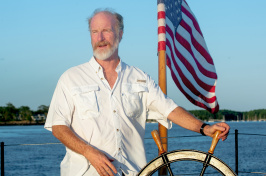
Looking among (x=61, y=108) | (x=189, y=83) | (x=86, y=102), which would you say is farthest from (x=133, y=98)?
(x=189, y=83)

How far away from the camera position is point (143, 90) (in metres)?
2.07

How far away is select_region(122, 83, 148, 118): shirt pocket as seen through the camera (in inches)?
78.9

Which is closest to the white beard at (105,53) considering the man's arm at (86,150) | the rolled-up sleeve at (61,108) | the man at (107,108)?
the man at (107,108)

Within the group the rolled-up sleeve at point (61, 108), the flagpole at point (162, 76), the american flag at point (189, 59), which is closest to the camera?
the rolled-up sleeve at point (61, 108)

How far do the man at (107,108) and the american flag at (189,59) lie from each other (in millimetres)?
3285

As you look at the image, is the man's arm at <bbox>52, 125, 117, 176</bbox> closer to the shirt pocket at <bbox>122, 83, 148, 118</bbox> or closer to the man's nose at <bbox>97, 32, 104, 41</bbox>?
the shirt pocket at <bbox>122, 83, 148, 118</bbox>

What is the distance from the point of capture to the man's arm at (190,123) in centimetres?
172

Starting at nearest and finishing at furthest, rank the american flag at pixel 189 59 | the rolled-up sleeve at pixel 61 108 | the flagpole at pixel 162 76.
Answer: the rolled-up sleeve at pixel 61 108, the flagpole at pixel 162 76, the american flag at pixel 189 59

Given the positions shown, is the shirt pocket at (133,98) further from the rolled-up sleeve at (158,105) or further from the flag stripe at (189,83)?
the flag stripe at (189,83)

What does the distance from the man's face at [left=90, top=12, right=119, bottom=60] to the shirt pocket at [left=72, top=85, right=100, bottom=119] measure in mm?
183

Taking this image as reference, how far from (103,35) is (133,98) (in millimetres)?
339

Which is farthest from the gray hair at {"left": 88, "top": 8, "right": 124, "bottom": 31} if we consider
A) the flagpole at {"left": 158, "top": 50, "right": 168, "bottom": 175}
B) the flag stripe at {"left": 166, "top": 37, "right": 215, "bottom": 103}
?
the flag stripe at {"left": 166, "top": 37, "right": 215, "bottom": 103}

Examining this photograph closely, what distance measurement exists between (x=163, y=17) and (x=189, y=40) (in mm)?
1085

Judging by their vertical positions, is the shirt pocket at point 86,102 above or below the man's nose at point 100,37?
below
